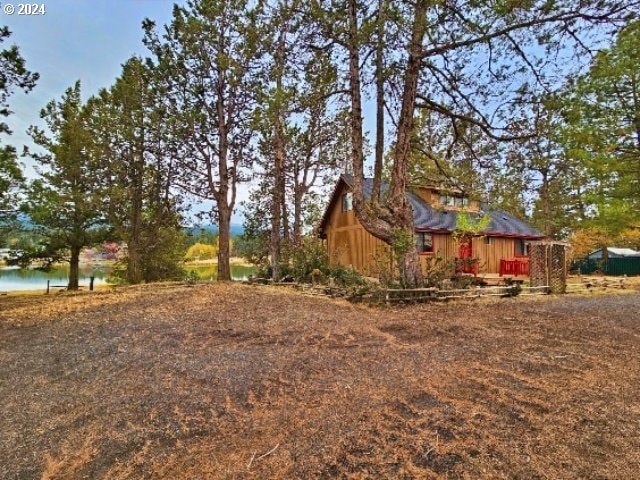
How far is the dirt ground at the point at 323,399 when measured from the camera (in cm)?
241

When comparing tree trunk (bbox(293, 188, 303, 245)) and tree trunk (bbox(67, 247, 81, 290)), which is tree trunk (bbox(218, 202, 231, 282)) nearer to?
tree trunk (bbox(293, 188, 303, 245))

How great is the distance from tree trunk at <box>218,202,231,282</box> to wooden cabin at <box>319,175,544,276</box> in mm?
4733

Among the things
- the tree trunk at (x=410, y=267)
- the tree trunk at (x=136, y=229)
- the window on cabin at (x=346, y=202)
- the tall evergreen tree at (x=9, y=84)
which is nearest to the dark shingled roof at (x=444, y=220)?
the window on cabin at (x=346, y=202)

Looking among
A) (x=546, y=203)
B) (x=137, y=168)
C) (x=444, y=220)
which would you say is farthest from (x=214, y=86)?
(x=546, y=203)

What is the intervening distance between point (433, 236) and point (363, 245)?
351 centimetres

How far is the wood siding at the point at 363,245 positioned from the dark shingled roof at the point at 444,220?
1.69 feet

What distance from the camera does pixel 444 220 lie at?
19.4m

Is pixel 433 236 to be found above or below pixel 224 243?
above

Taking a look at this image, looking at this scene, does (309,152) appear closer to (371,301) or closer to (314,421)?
(371,301)

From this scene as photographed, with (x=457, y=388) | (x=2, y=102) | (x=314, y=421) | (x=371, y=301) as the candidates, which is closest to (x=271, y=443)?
(x=314, y=421)

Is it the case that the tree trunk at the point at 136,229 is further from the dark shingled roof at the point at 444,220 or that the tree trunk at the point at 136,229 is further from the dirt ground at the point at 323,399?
the dirt ground at the point at 323,399

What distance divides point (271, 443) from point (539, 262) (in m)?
11.1

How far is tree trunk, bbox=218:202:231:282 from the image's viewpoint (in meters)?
16.2

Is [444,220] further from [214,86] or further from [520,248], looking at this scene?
[214,86]
